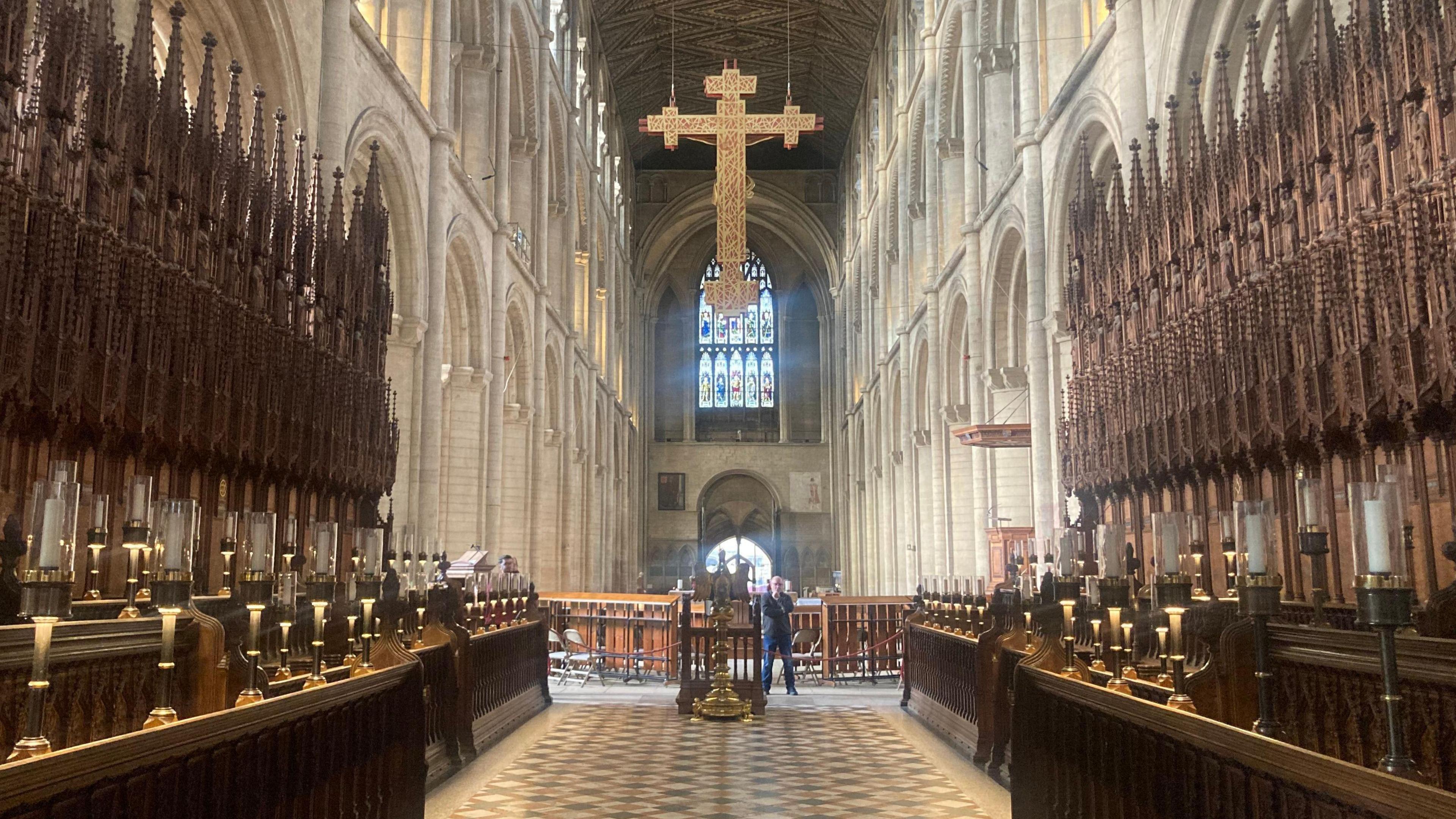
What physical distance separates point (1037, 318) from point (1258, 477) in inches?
245

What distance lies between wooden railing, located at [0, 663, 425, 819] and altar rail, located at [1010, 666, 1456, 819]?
9.27 ft

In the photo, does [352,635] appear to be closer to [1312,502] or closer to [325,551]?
[325,551]

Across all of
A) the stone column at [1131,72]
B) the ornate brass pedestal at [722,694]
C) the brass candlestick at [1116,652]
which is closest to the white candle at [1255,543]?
the brass candlestick at [1116,652]

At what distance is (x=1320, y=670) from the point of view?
454 cm

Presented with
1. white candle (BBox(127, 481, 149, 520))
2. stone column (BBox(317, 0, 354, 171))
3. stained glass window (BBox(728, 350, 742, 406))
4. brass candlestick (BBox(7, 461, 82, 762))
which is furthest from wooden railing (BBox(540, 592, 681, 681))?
stained glass window (BBox(728, 350, 742, 406))

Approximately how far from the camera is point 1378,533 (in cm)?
304

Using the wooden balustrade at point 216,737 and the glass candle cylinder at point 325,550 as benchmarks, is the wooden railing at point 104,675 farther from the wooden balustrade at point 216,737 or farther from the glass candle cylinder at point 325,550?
the glass candle cylinder at point 325,550

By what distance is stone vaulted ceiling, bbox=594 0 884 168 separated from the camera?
28.8m

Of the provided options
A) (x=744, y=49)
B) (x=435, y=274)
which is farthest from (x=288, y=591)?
(x=744, y=49)

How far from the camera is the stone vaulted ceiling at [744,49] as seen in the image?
2878 cm

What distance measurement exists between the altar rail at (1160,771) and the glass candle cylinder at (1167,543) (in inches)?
21.6

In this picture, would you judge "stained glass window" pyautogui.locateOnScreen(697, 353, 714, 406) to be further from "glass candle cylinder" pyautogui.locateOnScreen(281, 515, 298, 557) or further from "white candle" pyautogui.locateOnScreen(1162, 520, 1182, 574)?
"white candle" pyautogui.locateOnScreen(1162, 520, 1182, 574)

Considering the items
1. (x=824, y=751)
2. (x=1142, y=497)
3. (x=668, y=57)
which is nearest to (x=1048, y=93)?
(x=1142, y=497)

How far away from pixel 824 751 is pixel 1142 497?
392 cm
